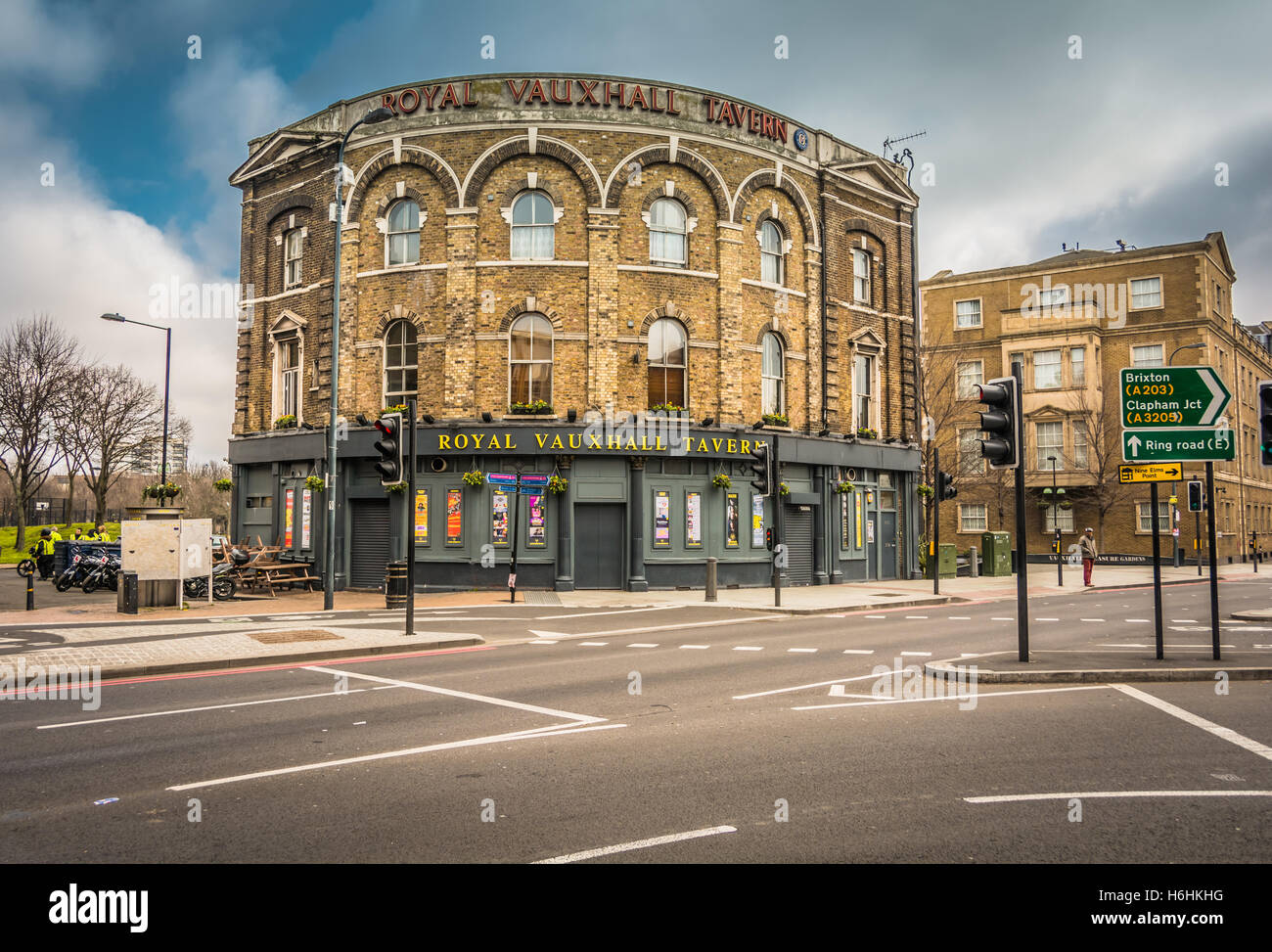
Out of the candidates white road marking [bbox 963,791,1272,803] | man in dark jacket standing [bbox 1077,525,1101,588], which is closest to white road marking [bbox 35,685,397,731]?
white road marking [bbox 963,791,1272,803]

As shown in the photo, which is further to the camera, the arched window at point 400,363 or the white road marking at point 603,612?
the arched window at point 400,363

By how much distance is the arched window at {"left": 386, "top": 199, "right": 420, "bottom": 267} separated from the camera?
26.8 meters

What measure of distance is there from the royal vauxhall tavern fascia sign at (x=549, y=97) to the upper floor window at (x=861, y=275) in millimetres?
7884

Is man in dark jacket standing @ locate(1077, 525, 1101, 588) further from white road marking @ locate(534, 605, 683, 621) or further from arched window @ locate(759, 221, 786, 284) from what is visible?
white road marking @ locate(534, 605, 683, 621)

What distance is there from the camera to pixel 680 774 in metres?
6.31

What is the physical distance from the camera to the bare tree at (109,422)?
48.6 metres

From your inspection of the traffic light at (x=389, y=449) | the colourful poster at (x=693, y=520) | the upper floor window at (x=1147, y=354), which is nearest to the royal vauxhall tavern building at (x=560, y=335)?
→ the colourful poster at (x=693, y=520)

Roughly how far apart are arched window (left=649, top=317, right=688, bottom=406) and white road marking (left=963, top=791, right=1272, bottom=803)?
21098 mm

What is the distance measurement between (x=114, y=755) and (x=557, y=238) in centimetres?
2093

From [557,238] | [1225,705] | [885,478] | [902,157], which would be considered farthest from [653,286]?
[1225,705]

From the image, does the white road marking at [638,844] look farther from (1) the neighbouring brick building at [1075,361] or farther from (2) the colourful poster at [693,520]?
(1) the neighbouring brick building at [1075,361]

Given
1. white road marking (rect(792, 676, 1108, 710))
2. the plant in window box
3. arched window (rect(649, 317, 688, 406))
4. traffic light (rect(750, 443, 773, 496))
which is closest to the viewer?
white road marking (rect(792, 676, 1108, 710))

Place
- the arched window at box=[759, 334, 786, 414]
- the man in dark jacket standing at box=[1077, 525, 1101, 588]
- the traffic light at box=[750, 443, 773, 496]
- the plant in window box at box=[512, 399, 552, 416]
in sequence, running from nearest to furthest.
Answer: the traffic light at box=[750, 443, 773, 496] < the plant in window box at box=[512, 399, 552, 416] < the arched window at box=[759, 334, 786, 414] < the man in dark jacket standing at box=[1077, 525, 1101, 588]

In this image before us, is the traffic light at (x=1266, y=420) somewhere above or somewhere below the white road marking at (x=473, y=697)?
above
